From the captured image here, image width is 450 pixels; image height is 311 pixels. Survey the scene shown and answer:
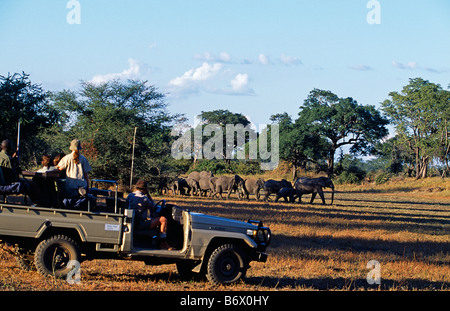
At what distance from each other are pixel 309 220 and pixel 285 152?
173ft

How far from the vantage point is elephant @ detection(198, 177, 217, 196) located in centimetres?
4569

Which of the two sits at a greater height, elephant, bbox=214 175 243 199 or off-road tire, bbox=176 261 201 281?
elephant, bbox=214 175 243 199

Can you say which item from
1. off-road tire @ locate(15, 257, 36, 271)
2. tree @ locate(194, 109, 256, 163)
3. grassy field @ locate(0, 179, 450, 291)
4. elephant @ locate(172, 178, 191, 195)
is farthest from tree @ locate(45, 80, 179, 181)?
tree @ locate(194, 109, 256, 163)

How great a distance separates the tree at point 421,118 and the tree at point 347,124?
5.52 meters

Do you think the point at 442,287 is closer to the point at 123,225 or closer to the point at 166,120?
the point at 123,225

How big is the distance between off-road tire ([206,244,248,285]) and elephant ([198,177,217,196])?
114ft

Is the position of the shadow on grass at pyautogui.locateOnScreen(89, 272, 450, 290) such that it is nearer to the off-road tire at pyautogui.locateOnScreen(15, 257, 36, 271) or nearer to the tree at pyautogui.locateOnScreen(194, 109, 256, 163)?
the off-road tire at pyautogui.locateOnScreen(15, 257, 36, 271)

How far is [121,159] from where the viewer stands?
37.7 metres

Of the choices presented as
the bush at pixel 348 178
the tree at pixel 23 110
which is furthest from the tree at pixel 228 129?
the tree at pixel 23 110

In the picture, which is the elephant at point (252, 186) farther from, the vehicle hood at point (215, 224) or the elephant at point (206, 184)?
the vehicle hood at point (215, 224)

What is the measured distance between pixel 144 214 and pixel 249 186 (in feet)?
106

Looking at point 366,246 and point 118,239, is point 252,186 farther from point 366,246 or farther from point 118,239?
point 118,239

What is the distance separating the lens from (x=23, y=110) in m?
29.1

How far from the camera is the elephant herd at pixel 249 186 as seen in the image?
132 feet
